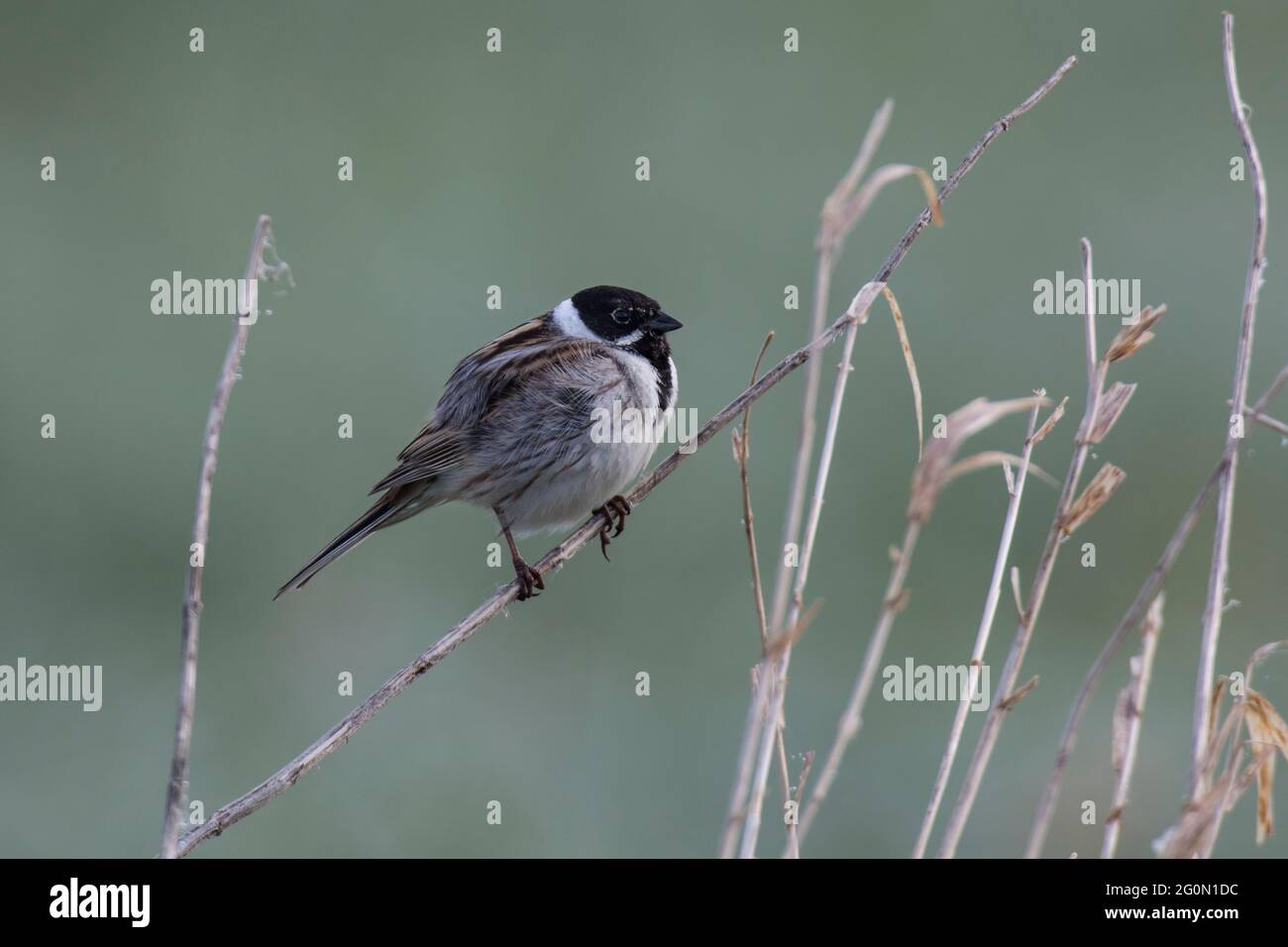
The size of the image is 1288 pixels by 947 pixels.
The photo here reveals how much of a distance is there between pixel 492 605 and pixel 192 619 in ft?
3.51

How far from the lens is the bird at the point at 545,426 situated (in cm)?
535

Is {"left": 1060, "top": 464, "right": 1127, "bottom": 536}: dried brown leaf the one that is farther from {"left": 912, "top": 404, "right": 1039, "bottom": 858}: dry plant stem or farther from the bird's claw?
the bird's claw

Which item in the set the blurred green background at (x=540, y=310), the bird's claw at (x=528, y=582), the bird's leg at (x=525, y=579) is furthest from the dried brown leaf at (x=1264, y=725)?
the blurred green background at (x=540, y=310)

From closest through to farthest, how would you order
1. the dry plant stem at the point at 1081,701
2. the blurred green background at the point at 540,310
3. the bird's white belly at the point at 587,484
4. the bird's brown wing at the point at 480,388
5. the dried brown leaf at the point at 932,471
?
the dried brown leaf at the point at 932,471
the dry plant stem at the point at 1081,701
the bird's white belly at the point at 587,484
the bird's brown wing at the point at 480,388
the blurred green background at the point at 540,310

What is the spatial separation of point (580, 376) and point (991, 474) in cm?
409

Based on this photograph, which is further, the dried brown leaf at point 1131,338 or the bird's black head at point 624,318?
the bird's black head at point 624,318

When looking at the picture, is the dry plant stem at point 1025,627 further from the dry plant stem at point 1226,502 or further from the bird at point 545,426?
the bird at point 545,426

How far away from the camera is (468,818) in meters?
Result: 7.20

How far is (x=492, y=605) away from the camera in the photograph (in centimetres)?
368

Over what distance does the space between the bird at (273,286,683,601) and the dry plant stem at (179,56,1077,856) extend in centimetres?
Answer: 95

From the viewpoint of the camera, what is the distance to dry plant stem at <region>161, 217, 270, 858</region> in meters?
2.63

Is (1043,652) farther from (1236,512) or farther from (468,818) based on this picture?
(468,818)

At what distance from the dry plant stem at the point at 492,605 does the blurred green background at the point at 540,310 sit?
278 cm

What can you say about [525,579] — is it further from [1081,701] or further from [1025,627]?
[1081,701]
